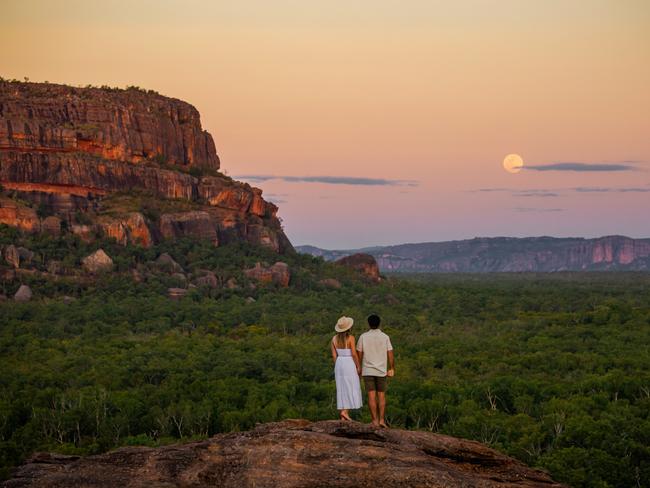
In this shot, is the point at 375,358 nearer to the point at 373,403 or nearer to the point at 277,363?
the point at 373,403

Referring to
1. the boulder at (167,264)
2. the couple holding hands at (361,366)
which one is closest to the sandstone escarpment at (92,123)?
the boulder at (167,264)

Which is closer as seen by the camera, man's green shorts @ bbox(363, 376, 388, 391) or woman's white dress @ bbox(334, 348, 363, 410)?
woman's white dress @ bbox(334, 348, 363, 410)

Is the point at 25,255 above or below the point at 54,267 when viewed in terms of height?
above

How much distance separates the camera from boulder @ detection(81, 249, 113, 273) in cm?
10419

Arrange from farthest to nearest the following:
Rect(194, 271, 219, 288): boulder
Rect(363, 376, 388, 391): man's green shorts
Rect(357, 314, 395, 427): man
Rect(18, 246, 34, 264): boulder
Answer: Rect(194, 271, 219, 288): boulder → Rect(18, 246, 34, 264): boulder → Rect(363, 376, 388, 391): man's green shorts → Rect(357, 314, 395, 427): man

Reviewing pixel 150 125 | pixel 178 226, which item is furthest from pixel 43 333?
pixel 150 125

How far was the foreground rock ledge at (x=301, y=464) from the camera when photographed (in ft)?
46.1

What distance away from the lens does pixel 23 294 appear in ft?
309

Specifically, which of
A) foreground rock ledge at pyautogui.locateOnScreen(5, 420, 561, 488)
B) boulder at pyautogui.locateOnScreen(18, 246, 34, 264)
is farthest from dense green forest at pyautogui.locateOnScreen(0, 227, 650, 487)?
foreground rock ledge at pyautogui.locateOnScreen(5, 420, 561, 488)

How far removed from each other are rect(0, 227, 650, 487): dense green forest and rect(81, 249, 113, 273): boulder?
1487mm

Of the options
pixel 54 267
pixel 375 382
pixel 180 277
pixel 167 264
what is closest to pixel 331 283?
pixel 180 277

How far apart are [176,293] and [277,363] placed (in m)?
43.4

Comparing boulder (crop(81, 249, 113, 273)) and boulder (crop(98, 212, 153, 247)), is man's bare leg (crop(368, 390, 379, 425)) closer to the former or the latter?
boulder (crop(81, 249, 113, 273))

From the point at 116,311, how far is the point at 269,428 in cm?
8052
